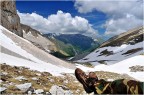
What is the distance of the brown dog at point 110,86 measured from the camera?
973 cm

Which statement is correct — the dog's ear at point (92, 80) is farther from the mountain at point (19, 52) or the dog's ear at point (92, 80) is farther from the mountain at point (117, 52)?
the mountain at point (117, 52)

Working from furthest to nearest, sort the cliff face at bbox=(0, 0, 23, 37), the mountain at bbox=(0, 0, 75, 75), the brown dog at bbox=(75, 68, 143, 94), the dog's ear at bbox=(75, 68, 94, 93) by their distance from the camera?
the cliff face at bbox=(0, 0, 23, 37), the mountain at bbox=(0, 0, 75, 75), the dog's ear at bbox=(75, 68, 94, 93), the brown dog at bbox=(75, 68, 143, 94)

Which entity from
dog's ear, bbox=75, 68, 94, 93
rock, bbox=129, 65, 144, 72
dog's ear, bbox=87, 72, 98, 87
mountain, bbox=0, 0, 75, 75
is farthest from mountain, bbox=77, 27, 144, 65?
dog's ear, bbox=87, 72, 98, 87

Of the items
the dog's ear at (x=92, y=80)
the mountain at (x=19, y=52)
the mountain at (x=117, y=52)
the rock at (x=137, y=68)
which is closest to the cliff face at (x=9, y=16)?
the mountain at (x=19, y=52)

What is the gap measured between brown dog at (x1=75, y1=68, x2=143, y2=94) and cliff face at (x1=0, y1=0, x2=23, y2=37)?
187 feet

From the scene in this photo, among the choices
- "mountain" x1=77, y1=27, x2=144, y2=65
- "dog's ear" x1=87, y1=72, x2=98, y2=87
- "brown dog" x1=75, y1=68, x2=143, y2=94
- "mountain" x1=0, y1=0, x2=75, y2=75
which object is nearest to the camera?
"brown dog" x1=75, y1=68, x2=143, y2=94

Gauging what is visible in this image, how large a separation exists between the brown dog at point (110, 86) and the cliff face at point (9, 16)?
56.9 meters

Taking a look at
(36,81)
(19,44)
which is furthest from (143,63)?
(36,81)

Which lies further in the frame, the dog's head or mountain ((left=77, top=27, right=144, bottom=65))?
mountain ((left=77, top=27, right=144, bottom=65))

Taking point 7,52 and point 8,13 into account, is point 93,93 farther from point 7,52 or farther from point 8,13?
point 8,13

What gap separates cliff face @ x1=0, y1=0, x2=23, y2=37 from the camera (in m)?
68.0

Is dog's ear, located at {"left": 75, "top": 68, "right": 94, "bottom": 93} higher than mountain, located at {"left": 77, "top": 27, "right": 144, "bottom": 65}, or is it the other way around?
mountain, located at {"left": 77, "top": 27, "right": 144, "bottom": 65}

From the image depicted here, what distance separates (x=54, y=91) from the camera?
14.6m

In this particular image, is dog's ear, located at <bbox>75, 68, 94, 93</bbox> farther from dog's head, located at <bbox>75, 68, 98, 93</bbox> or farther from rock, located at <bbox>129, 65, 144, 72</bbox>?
rock, located at <bbox>129, 65, 144, 72</bbox>
